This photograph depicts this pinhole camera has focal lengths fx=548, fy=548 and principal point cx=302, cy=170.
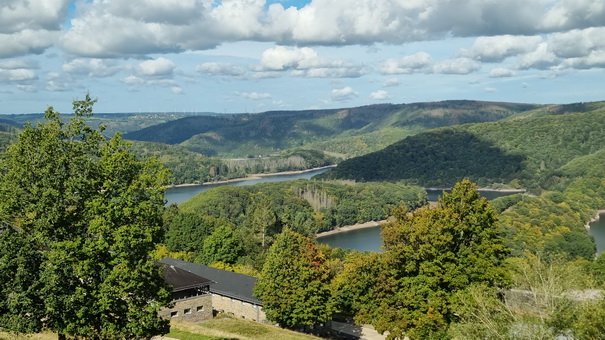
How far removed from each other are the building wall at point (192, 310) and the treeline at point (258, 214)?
2765cm

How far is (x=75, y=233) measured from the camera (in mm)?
19938

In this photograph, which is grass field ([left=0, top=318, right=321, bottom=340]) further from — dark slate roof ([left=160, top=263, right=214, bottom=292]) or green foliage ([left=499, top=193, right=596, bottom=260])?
green foliage ([left=499, top=193, right=596, bottom=260])

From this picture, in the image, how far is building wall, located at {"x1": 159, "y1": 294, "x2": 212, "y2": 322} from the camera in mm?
40091

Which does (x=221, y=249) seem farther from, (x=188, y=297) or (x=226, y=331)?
(x=226, y=331)

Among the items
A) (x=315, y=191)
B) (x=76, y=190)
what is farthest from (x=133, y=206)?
(x=315, y=191)

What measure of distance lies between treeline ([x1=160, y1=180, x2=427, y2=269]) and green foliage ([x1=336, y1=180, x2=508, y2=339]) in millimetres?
37979

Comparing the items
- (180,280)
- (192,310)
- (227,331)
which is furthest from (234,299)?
(227,331)

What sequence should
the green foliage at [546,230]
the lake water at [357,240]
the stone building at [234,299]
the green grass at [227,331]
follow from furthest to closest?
the lake water at [357,240], the green foliage at [546,230], the stone building at [234,299], the green grass at [227,331]

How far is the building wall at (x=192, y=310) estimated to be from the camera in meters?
40.1

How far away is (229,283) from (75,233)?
29962mm

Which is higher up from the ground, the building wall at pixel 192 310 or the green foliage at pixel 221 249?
the building wall at pixel 192 310

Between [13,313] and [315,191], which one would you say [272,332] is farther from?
[315,191]

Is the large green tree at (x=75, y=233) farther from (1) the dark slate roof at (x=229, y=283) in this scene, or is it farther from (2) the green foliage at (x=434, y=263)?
(1) the dark slate roof at (x=229, y=283)

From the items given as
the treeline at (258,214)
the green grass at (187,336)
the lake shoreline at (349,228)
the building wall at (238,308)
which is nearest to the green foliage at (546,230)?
the treeline at (258,214)
